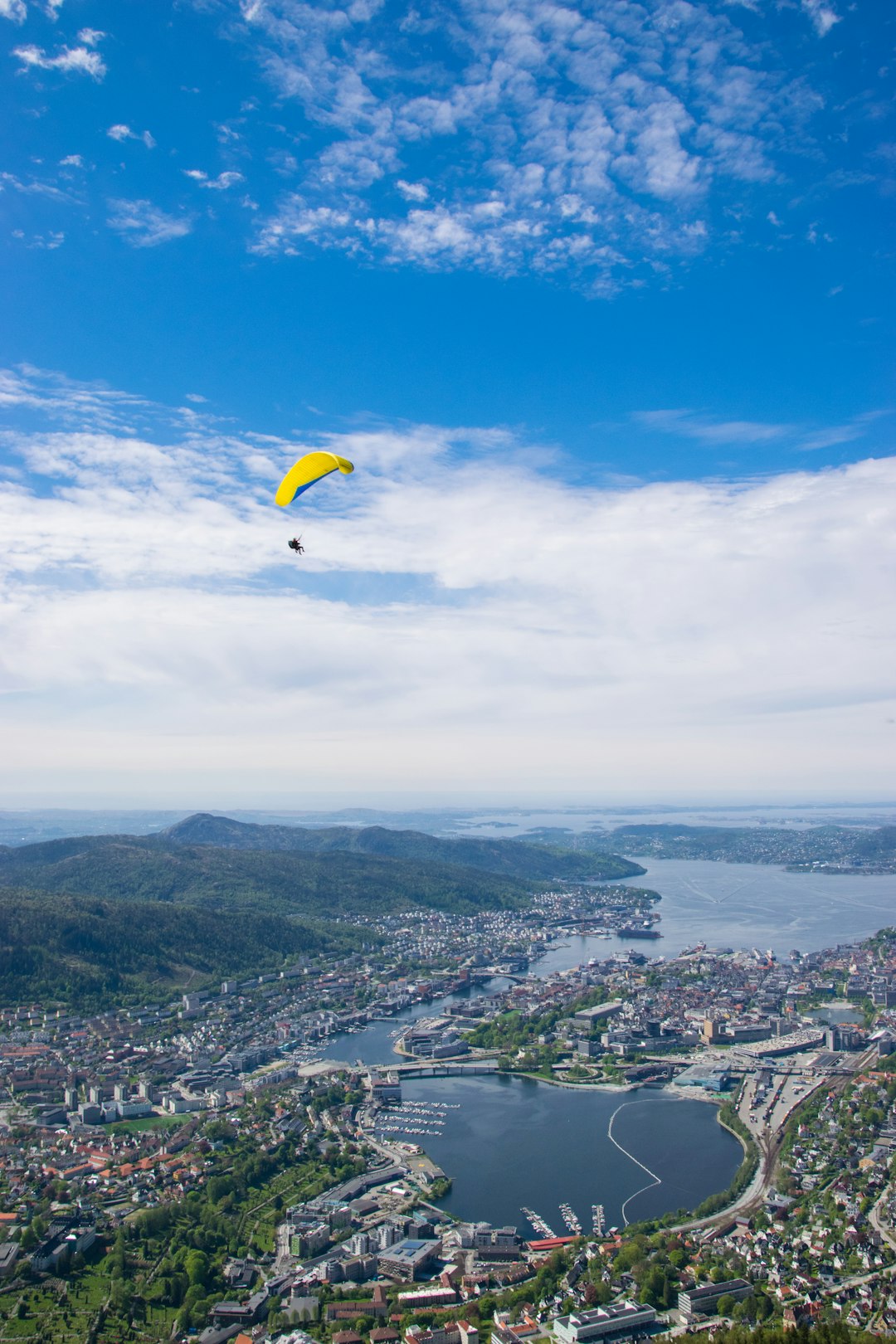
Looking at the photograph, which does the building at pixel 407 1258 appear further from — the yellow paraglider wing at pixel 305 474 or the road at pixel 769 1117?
the yellow paraglider wing at pixel 305 474

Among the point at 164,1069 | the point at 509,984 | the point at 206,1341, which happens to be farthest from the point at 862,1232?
the point at 509,984

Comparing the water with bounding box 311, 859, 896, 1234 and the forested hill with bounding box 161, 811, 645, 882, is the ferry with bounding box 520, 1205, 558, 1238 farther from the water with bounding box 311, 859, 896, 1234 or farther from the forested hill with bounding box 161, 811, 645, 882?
the forested hill with bounding box 161, 811, 645, 882

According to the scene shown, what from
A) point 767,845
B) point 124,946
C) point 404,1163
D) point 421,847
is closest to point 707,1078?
point 404,1163

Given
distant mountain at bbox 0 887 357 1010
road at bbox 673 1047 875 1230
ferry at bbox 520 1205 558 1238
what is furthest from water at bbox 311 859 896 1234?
distant mountain at bbox 0 887 357 1010

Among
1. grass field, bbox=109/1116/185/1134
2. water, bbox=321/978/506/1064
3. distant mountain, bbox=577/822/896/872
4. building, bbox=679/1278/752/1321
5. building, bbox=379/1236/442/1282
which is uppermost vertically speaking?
distant mountain, bbox=577/822/896/872

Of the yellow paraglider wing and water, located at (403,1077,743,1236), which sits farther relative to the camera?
water, located at (403,1077,743,1236)

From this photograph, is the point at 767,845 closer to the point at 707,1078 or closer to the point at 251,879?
the point at 251,879
